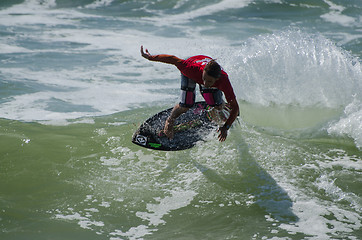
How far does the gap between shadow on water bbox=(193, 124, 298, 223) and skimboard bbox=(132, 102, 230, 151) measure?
1.43 ft

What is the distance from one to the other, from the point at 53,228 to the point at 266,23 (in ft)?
43.8

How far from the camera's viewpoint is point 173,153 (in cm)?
543

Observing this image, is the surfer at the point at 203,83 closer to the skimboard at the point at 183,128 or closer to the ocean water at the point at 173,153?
the skimboard at the point at 183,128

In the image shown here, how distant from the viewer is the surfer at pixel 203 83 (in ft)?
14.0

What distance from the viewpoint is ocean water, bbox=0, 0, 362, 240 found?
3.96 metres

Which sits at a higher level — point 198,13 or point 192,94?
point 198,13

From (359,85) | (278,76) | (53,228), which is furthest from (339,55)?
(53,228)

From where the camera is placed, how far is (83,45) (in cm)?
1284

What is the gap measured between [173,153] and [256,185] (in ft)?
4.23

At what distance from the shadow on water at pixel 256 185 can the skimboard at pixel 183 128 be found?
0.44m

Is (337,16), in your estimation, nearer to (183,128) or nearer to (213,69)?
(183,128)

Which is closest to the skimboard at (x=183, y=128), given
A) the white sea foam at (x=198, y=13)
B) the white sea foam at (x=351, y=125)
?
the white sea foam at (x=351, y=125)

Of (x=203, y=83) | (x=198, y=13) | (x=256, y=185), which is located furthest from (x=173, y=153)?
(x=198, y=13)

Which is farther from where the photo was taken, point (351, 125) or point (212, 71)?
point (351, 125)
